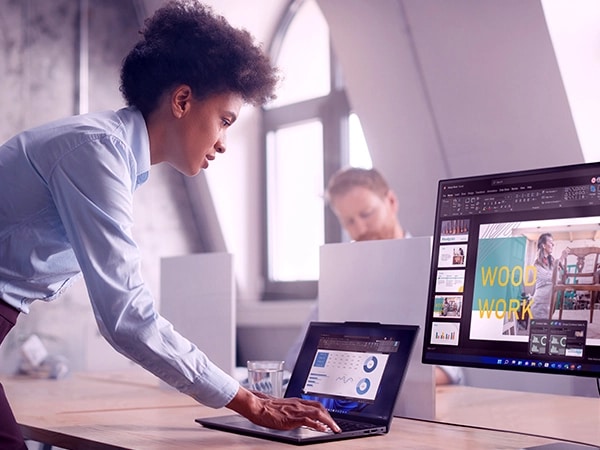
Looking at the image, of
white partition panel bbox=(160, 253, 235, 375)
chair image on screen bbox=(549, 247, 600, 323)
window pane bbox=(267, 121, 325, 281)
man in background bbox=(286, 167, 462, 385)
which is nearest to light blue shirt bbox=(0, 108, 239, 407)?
chair image on screen bbox=(549, 247, 600, 323)

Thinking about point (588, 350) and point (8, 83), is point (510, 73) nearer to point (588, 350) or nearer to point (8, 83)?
point (588, 350)

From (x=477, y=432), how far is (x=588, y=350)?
1.02 ft

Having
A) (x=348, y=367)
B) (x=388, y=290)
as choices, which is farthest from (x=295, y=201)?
(x=348, y=367)

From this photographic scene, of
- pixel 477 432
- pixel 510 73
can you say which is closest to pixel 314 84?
pixel 510 73

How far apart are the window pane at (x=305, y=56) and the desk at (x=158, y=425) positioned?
2416 millimetres

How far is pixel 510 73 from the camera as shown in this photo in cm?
279

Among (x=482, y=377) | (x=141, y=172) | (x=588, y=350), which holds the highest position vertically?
(x=141, y=172)

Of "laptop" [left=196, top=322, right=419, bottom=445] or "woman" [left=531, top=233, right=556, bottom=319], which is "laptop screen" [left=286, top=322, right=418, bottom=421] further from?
"woman" [left=531, top=233, right=556, bottom=319]

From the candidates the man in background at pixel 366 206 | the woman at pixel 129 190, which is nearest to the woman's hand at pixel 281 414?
the woman at pixel 129 190

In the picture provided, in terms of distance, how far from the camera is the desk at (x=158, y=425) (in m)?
1.30

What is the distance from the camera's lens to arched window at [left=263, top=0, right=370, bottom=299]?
4.04 meters

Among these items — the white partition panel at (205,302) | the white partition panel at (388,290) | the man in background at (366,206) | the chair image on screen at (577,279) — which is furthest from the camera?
the man in background at (366,206)

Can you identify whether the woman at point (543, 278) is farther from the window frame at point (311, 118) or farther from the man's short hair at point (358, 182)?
the window frame at point (311, 118)

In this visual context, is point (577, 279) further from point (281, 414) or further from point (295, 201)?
point (295, 201)
